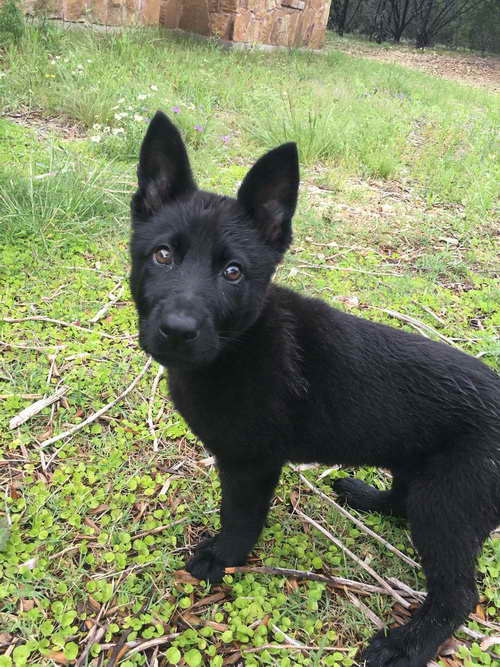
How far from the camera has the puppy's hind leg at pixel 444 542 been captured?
6.44ft

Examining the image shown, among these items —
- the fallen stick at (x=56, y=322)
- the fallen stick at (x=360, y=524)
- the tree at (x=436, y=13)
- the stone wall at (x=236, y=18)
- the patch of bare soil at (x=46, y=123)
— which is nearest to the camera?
the fallen stick at (x=360, y=524)

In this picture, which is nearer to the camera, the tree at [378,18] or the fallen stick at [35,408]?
the fallen stick at [35,408]

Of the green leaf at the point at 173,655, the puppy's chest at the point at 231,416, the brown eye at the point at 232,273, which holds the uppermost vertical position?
the brown eye at the point at 232,273

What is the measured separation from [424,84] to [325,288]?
1205 cm

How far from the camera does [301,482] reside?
288cm

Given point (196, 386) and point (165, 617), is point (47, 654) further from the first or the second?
point (196, 386)

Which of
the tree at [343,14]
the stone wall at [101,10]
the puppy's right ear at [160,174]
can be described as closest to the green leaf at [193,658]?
the puppy's right ear at [160,174]

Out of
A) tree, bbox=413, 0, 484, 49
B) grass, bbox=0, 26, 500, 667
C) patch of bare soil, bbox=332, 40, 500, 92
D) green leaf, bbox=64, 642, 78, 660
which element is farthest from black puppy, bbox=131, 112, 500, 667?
tree, bbox=413, 0, 484, 49

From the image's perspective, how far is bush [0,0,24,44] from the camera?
7621 millimetres

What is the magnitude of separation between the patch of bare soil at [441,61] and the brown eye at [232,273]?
2028cm

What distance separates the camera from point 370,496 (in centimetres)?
273

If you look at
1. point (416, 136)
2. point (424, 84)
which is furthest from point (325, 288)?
point (424, 84)

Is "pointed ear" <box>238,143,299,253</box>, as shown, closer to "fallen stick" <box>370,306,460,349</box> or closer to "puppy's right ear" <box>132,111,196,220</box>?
"puppy's right ear" <box>132,111,196,220</box>

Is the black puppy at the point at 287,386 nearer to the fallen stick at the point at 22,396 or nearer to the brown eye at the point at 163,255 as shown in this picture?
the brown eye at the point at 163,255
